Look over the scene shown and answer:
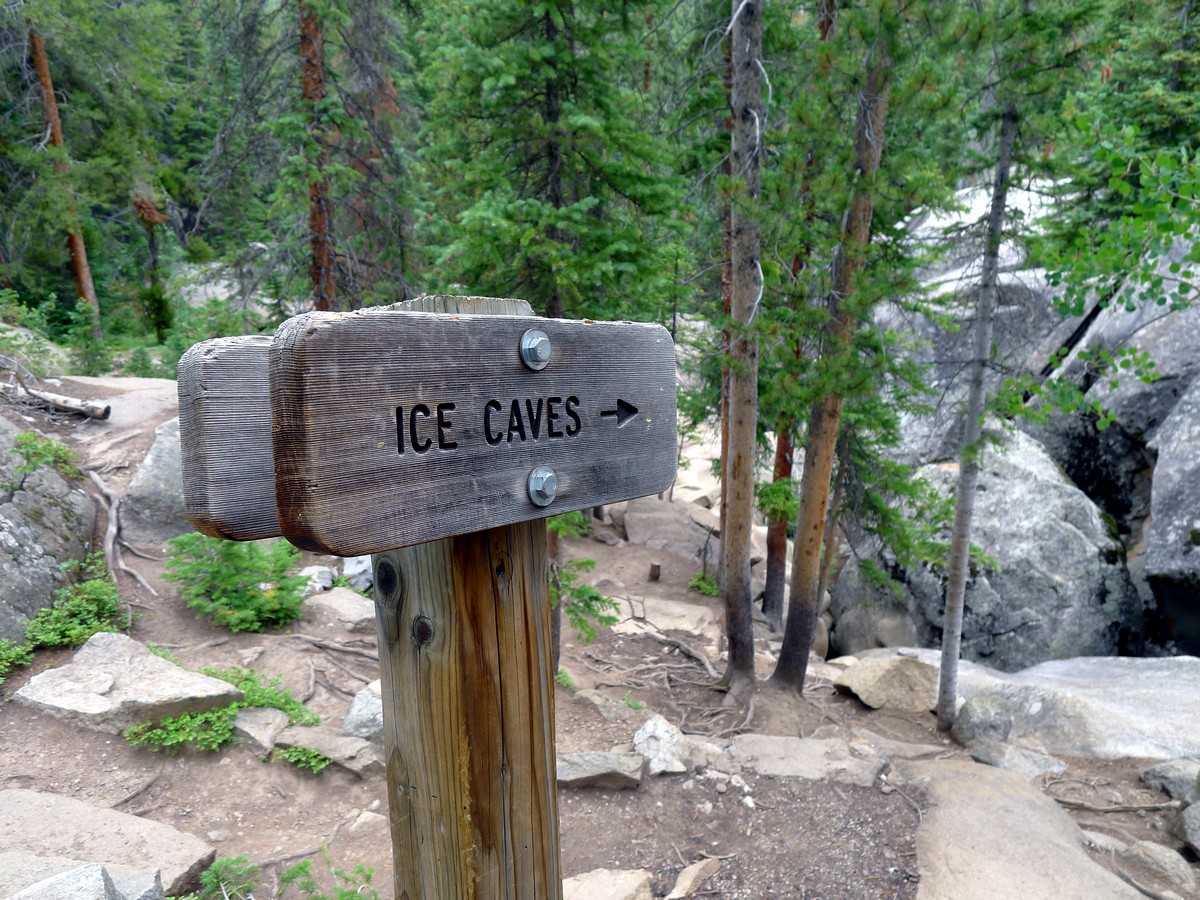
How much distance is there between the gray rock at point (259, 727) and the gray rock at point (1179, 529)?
1144 centimetres

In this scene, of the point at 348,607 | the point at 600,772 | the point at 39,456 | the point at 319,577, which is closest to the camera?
the point at 600,772

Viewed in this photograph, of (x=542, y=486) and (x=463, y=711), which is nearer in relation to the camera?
(x=542, y=486)

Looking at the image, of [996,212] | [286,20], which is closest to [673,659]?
[996,212]

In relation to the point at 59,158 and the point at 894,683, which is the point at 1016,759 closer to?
the point at 894,683

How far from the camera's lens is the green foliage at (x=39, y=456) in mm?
6449

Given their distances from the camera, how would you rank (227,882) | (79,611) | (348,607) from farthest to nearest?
(348,607), (79,611), (227,882)

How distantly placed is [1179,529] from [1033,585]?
2.00m

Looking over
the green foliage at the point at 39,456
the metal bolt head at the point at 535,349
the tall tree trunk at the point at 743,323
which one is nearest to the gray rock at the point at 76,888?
the metal bolt head at the point at 535,349

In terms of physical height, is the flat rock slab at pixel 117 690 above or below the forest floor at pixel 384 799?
above

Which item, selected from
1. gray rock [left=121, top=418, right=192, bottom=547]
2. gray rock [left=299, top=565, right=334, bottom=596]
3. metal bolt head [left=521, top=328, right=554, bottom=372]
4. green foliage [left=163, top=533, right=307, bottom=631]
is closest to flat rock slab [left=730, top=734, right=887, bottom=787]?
green foliage [left=163, top=533, right=307, bottom=631]

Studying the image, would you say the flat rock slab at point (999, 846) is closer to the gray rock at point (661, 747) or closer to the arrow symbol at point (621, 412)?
the gray rock at point (661, 747)

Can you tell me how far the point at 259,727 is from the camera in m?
5.04

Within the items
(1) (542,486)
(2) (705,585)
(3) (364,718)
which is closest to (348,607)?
(3) (364,718)

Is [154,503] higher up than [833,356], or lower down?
lower down
